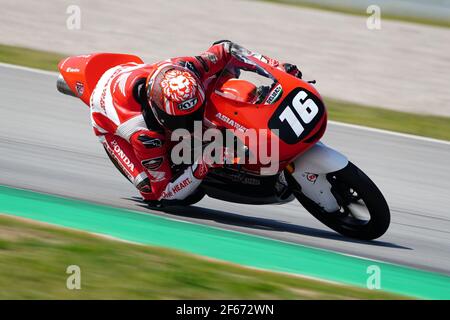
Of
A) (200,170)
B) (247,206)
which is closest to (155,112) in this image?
(200,170)

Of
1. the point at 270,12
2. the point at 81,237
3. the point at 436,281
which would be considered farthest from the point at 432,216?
the point at 270,12

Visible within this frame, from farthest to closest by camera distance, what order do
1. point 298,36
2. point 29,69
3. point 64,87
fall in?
point 298,36 < point 29,69 < point 64,87

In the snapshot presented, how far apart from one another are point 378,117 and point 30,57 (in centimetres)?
461

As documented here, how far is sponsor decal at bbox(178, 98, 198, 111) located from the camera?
20.9 ft

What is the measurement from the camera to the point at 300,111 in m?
6.33

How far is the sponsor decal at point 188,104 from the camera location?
636 centimetres

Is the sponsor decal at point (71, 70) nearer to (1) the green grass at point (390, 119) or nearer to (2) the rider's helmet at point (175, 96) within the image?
(2) the rider's helmet at point (175, 96)

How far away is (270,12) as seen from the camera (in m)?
15.0

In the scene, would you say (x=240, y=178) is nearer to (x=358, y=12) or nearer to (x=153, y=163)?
(x=153, y=163)

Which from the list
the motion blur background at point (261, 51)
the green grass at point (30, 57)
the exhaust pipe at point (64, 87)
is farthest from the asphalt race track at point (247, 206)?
the exhaust pipe at point (64, 87)

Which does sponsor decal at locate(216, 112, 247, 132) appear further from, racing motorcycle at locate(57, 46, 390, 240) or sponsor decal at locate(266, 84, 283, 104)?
sponsor decal at locate(266, 84, 283, 104)

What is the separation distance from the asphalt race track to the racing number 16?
93 cm

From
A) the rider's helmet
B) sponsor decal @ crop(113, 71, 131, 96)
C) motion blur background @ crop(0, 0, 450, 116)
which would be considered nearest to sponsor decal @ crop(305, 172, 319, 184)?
the rider's helmet

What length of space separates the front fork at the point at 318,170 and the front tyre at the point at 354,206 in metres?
0.04
